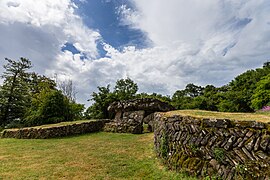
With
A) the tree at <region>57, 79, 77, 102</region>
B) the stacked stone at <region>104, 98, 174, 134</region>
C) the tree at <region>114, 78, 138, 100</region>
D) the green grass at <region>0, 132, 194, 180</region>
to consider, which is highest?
the tree at <region>57, 79, 77, 102</region>

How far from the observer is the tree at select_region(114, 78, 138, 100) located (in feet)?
56.9

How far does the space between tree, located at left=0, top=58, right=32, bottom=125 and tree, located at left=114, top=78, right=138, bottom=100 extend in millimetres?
8568

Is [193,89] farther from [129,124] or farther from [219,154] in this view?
[219,154]

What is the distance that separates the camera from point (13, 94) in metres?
17.4

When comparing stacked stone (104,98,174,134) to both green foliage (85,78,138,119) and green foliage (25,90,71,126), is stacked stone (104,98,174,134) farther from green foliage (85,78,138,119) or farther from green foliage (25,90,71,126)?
green foliage (25,90,71,126)

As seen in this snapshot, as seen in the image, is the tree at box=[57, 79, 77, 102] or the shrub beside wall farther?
the tree at box=[57, 79, 77, 102]

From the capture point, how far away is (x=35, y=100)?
16.1 meters

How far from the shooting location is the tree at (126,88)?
17358 mm

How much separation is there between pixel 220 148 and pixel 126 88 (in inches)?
605

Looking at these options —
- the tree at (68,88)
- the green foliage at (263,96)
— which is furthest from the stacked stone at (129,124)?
the tree at (68,88)

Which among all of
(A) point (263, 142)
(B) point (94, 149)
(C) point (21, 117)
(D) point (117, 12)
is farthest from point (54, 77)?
(A) point (263, 142)

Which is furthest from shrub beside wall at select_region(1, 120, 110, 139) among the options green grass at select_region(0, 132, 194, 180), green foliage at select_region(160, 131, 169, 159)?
green foliage at select_region(160, 131, 169, 159)

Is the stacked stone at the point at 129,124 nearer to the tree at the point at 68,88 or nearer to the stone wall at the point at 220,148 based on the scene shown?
the stone wall at the point at 220,148

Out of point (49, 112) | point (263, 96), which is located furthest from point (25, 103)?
point (263, 96)
